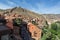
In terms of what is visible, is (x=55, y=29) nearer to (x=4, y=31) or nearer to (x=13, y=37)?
(x=4, y=31)

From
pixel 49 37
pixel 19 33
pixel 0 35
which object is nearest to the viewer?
pixel 49 37

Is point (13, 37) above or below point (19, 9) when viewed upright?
below

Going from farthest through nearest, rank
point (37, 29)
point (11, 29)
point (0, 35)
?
point (37, 29)
point (11, 29)
point (0, 35)

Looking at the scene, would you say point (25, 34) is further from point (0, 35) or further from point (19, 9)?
point (19, 9)

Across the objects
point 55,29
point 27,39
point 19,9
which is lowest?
point 27,39

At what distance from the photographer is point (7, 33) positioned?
2559cm

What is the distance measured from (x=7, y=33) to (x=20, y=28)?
7701 mm

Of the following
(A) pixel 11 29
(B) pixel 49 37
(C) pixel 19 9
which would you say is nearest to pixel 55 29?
(B) pixel 49 37

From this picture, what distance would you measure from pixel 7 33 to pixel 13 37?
233cm

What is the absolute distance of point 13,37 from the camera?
91.0 feet

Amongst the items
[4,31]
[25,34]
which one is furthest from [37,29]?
[4,31]

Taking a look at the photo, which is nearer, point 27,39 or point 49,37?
point 49,37

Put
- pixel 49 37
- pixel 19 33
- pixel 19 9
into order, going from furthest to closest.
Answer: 1. pixel 19 9
2. pixel 19 33
3. pixel 49 37

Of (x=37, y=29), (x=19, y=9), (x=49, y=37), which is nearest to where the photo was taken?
(x=49, y=37)
